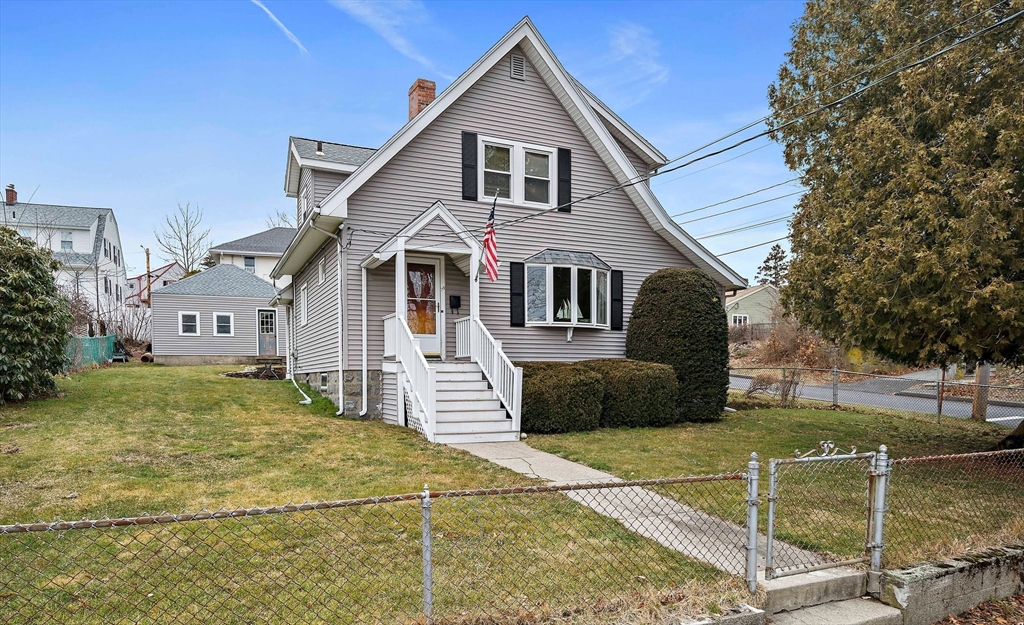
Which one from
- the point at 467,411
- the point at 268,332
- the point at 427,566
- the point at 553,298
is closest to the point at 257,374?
the point at 268,332

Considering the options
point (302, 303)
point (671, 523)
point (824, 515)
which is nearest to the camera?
point (671, 523)

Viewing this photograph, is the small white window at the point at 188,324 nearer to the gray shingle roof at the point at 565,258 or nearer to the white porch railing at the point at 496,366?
the white porch railing at the point at 496,366

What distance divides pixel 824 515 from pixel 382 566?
415 cm

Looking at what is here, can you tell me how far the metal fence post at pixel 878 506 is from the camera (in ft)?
13.4

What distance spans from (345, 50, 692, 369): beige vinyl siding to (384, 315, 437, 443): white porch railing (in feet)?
4.08

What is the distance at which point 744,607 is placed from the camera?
3549mm

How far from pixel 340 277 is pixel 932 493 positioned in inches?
385

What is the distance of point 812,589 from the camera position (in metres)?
3.88

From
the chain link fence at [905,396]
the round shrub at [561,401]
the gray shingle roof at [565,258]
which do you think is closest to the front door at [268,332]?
the gray shingle roof at [565,258]

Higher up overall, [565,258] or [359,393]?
[565,258]

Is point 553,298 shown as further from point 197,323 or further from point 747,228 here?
point 197,323

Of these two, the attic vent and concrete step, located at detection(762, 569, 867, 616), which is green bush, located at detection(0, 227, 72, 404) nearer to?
the attic vent

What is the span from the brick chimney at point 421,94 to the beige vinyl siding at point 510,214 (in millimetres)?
2045

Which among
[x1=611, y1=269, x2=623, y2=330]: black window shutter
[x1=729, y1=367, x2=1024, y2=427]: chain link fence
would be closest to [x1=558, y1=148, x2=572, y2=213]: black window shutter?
[x1=611, y1=269, x2=623, y2=330]: black window shutter
